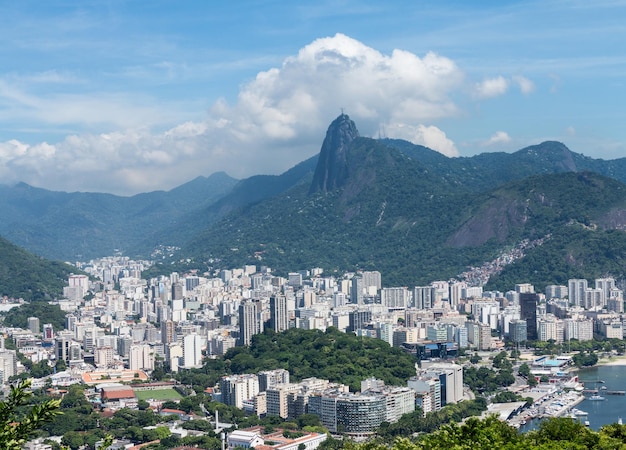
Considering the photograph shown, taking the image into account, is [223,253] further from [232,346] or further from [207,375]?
[207,375]

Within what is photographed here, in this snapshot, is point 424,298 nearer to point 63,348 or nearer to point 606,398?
point 63,348

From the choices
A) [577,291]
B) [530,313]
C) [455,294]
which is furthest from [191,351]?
[577,291]

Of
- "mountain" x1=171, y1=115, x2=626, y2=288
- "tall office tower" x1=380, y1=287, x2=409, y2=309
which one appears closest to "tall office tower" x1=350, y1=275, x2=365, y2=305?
"tall office tower" x1=380, y1=287, x2=409, y2=309

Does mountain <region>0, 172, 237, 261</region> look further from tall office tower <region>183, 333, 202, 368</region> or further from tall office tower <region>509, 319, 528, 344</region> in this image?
tall office tower <region>509, 319, 528, 344</region>

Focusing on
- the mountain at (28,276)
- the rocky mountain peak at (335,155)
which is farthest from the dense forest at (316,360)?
the rocky mountain peak at (335,155)

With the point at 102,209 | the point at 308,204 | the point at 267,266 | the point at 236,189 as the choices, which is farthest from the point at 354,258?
the point at 102,209
